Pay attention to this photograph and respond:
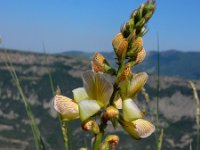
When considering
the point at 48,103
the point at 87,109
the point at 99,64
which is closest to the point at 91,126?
the point at 87,109

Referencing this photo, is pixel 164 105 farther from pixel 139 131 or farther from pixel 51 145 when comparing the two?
pixel 139 131

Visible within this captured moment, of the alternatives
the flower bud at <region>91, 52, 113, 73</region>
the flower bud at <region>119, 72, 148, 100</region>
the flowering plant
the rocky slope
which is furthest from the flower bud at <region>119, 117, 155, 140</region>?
the rocky slope

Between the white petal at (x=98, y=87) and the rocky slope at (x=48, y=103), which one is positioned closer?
the white petal at (x=98, y=87)

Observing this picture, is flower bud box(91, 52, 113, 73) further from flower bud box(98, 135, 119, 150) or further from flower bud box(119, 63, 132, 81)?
flower bud box(98, 135, 119, 150)

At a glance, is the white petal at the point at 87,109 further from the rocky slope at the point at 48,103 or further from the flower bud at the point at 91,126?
the rocky slope at the point at 48,103

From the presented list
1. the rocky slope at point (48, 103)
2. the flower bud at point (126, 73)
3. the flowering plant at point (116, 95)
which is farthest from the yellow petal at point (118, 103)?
the rocky slope at point (48, 103)
